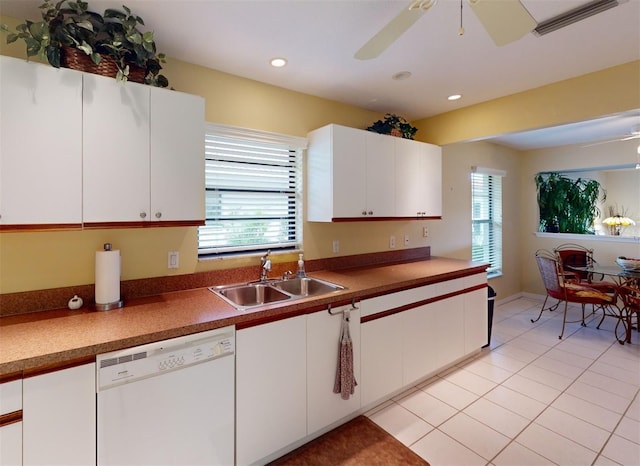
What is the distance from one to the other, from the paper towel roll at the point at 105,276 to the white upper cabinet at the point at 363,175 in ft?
4.99

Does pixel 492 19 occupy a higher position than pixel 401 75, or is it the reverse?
pixel 401 75

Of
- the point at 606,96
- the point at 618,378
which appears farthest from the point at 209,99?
the point at 618,378

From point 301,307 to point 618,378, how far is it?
301 cm

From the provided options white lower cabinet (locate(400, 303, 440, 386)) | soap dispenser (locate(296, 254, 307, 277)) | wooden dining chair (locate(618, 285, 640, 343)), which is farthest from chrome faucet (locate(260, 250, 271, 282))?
wooden dining chair (locate(618, 285, 640, 343))

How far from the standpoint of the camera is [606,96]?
236 centimetres

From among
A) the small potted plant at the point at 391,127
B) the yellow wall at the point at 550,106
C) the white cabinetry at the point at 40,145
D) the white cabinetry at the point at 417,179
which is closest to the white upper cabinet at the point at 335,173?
the small potted plant at the point at 391,127

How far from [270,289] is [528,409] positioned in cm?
214

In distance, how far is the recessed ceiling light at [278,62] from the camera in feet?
7.12

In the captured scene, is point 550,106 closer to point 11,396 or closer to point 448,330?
point 448,330

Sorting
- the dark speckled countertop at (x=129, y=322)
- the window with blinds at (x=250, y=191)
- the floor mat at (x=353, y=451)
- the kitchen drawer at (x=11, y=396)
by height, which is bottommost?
the floor mat at (x=353, y=451)

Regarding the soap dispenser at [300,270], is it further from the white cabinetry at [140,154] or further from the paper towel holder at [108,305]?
the paper towel holder at [108,305]

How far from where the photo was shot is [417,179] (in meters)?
3.15

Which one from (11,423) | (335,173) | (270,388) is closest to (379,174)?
(335,173)

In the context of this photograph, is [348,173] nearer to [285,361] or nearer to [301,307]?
[301,307]
